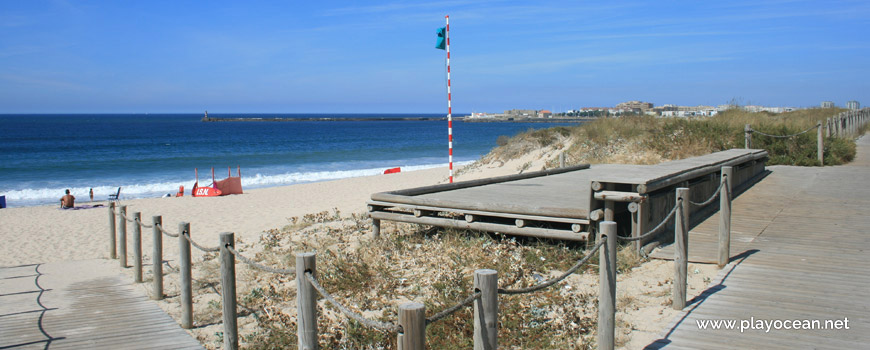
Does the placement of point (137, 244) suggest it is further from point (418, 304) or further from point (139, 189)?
point (139, 189)

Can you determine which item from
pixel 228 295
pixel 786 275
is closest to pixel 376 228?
pixel 228 295

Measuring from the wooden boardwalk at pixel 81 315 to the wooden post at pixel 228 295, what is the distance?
522 millimetres

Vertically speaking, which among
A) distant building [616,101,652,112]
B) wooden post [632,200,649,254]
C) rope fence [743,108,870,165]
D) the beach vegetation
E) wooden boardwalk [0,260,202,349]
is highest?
distant building [616,101,652,112]

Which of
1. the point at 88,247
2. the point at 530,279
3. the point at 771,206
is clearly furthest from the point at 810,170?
the point at 88,247

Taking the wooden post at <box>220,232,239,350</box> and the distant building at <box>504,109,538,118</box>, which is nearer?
the wooden post at <box>220,232,239,350</box>

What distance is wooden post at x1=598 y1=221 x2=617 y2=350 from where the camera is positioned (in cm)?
447

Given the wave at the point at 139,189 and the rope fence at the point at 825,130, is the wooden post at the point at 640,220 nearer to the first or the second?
the rope fence at the point at 825,130

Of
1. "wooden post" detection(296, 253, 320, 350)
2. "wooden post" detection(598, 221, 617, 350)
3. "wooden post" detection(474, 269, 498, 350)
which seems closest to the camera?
"wooden post" detection(474, 269, 498, 350)

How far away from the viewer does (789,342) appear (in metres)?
Result: 4.53

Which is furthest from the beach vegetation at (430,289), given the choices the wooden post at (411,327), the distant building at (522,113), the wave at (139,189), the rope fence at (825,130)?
the distant building at (522,113)

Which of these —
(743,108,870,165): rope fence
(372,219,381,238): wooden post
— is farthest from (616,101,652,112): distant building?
(372,219,381,238): wooden post

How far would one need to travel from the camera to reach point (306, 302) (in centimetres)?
415

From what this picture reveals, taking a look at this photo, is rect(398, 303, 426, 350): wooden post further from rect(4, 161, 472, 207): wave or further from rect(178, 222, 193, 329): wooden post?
rect(4, 161, 472, 207): wave

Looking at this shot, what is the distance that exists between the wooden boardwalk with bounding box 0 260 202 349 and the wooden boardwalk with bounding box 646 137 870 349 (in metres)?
4.54
